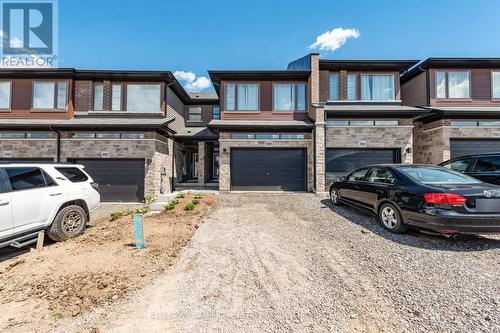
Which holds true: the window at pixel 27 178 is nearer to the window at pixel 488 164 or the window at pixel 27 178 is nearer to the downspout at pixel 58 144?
the downspout at pixel 58 144

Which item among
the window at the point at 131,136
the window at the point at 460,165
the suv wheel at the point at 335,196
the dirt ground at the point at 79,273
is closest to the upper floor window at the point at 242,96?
the window at the point at 131,136

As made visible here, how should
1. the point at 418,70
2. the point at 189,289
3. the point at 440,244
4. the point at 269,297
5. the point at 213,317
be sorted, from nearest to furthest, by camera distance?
the point at 213,317 < the point at 269,297 < the point at 189,289 < the point at 440,244 < the point at 418,70

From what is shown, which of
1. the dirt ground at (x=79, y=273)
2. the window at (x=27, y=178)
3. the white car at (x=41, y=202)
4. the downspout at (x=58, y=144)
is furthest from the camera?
the downspout at (x=58, y=144)

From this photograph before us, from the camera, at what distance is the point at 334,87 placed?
42.2 feet

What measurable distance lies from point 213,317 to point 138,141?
10.4 meters

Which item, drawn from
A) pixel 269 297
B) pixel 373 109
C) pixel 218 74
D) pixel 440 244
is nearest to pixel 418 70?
pixel 373 109

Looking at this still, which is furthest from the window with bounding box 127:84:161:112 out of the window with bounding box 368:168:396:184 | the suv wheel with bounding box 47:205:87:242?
the window with bounding box 368:168:396:184

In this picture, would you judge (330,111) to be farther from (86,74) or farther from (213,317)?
(86,74)

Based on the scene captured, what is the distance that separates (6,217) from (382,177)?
8169mm

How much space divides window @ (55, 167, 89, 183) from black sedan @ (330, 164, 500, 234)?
302 inches

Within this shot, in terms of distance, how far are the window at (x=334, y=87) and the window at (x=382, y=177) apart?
784 centimetres

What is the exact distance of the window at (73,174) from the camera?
5660 mm

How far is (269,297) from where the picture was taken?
288 cm

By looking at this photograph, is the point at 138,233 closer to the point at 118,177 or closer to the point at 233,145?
the point at 118,177
